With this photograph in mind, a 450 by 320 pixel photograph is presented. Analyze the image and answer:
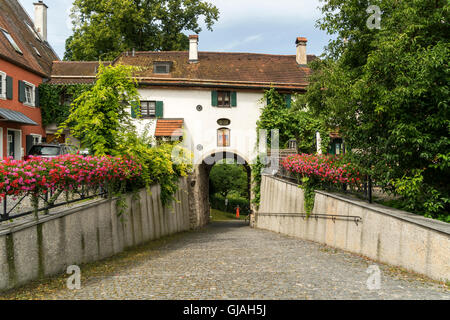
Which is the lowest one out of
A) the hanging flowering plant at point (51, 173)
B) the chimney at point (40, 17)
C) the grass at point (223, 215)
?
the grass at point (223, 215)

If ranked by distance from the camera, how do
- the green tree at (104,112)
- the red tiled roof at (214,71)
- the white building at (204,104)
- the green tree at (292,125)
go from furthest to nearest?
the red tiled roof at (214,71), the white building at (204,104), the green tree at (292,125), the green tree at (104,112)

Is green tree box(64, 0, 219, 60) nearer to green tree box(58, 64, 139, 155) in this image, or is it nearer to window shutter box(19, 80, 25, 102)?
window shutter box(19, 80, 25, 102)

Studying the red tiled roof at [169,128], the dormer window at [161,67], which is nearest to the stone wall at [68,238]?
the red tiled roof at [169,128]

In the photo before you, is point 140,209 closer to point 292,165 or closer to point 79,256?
point 79,256

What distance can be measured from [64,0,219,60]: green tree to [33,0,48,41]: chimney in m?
2.11

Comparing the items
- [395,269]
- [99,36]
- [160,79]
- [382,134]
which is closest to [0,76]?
[160,79]

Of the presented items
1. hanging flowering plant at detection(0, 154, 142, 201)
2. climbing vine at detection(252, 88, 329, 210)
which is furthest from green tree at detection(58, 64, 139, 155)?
climbing vine at detection(252, 88, 329, 210)

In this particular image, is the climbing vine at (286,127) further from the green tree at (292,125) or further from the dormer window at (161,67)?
the dormer window at (161,67)

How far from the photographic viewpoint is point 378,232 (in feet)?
26.3

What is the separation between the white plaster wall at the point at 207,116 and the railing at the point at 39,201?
1368 cm

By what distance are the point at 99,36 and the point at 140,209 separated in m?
20.7

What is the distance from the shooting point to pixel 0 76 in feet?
61.2

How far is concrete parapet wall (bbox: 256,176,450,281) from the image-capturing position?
20.3ft

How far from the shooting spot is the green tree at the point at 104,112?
9.44m
